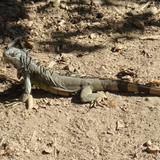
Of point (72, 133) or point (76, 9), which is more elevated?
point (76, 9)

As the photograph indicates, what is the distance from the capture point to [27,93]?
791 centimetres

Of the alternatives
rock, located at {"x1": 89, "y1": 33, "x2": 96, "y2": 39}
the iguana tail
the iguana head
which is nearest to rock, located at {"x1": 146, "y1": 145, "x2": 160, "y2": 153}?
the iguana tail

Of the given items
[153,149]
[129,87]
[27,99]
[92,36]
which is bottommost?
[153,149]

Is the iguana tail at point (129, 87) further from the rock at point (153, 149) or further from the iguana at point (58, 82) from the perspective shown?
the rock at point (153, 149)

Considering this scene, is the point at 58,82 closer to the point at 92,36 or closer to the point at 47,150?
the point at 47,150

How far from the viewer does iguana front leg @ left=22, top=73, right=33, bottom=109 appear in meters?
7.80

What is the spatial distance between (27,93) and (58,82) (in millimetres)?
478

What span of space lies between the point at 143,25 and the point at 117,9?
27.0 inches

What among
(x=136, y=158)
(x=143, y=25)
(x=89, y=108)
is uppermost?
(x=143, y=25)

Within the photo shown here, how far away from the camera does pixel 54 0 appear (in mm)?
10117

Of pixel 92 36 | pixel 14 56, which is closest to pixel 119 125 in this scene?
pixel 14 56

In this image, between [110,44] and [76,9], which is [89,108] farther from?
[76,9]

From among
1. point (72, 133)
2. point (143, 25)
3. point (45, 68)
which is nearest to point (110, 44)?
point (143, 25)

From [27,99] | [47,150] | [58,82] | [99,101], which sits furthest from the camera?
[58,82]
